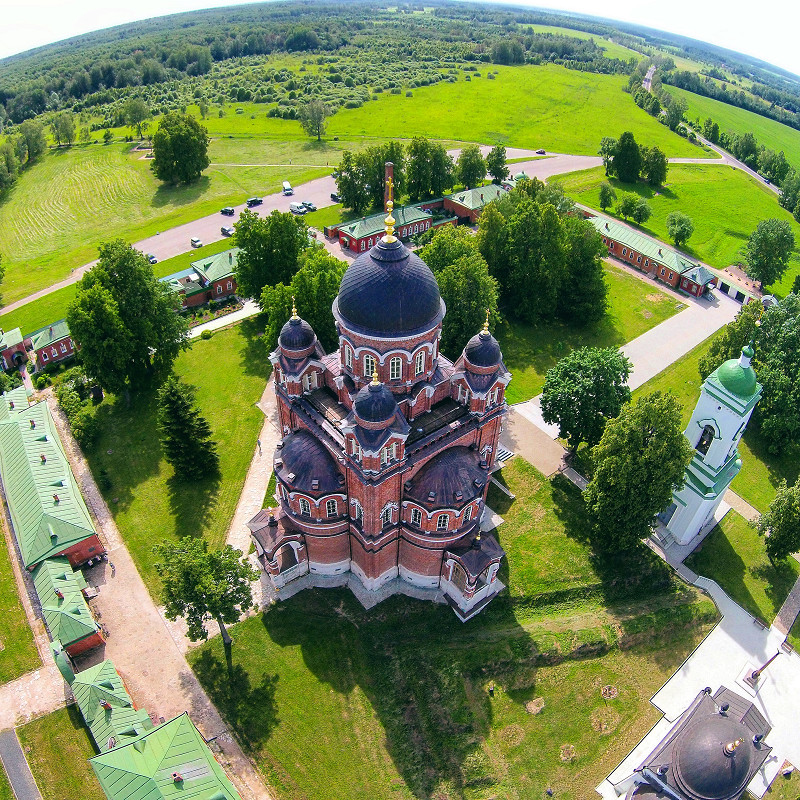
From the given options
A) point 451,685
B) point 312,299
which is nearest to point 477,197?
point 312,299

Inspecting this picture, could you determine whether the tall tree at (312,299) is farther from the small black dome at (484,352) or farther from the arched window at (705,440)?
the arched window at (705,440)

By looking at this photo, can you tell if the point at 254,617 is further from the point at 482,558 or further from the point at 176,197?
the point at 176,197

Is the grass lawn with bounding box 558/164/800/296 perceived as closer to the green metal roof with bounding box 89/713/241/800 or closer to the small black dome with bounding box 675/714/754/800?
the small black dome with bounding box 675/714/754/800

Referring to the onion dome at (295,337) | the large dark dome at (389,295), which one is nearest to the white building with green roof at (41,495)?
the onion dome at (295,337)

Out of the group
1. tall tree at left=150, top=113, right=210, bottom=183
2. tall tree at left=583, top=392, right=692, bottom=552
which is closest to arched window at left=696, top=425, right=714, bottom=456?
tall tree at left=583, top=392, right=692, bottom=552

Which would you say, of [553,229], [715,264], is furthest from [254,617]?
[715,264]
